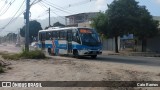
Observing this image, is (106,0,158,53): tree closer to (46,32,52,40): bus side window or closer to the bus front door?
(46,32,52,40): bus side window

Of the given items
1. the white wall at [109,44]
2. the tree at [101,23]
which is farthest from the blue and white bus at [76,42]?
the white wall at [109,44]

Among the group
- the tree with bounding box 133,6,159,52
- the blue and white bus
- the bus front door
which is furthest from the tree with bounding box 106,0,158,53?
the bus front door

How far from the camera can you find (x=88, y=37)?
28750mm

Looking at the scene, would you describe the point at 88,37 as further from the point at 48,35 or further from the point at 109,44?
the point at 109,44

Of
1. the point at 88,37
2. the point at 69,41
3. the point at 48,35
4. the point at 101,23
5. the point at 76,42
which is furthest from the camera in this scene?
the point at 101,23

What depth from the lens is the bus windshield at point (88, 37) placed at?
28484mm

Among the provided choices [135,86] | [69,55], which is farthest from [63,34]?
[135,86]

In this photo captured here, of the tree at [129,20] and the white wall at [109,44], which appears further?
the white wall at [109,44]

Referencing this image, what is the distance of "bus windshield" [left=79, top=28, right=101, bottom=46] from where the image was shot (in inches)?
1121

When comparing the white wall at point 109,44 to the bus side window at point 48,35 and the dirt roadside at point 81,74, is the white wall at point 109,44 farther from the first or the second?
the dirt roadside at point 81,74

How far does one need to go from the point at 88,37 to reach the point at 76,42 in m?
1.21

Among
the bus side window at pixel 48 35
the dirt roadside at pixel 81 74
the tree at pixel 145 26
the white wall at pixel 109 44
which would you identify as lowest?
the dirt roadside at pixel 81 74

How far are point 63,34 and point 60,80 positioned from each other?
18780 mm

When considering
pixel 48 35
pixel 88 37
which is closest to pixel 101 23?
pixel 48 35
